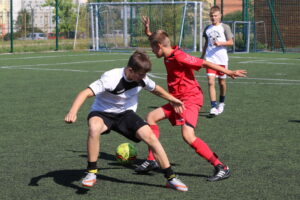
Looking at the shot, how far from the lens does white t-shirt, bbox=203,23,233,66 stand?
12016 mm

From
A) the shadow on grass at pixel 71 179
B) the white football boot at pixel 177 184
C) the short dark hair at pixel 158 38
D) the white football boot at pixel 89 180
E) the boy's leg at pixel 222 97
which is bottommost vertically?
the shadow on grass at pixel 71 179

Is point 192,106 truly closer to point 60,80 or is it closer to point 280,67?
point 60,80

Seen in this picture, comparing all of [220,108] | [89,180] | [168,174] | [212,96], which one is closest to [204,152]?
[168,174]

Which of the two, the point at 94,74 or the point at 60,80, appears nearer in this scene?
the point at 60,80

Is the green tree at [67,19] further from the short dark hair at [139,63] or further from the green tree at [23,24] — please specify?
the short dark hair at [139,63]

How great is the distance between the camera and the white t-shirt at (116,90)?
5.81 m

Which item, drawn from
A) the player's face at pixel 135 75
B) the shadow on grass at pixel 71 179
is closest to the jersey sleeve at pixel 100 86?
the player's face at pixel 135 75

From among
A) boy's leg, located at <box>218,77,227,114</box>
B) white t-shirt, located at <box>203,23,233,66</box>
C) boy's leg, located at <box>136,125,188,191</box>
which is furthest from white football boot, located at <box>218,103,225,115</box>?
boy's leg, located at <box>136,125,188,191</box>

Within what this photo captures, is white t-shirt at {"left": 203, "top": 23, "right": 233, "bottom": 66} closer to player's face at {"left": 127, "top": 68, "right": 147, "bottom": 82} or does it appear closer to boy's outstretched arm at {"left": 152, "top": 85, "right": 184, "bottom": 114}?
boy's outstretched arm at {"left": 152, "top": 85, "right": 184, "bottom": 114}

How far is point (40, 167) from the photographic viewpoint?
6.87 metres

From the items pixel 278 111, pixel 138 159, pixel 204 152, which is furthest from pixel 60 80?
pixel 204 152

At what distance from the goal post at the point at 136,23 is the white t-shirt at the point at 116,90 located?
25584mm

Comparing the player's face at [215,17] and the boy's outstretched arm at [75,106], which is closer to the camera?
the boy's outstretched arm at [75,106]

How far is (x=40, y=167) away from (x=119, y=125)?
128cm
